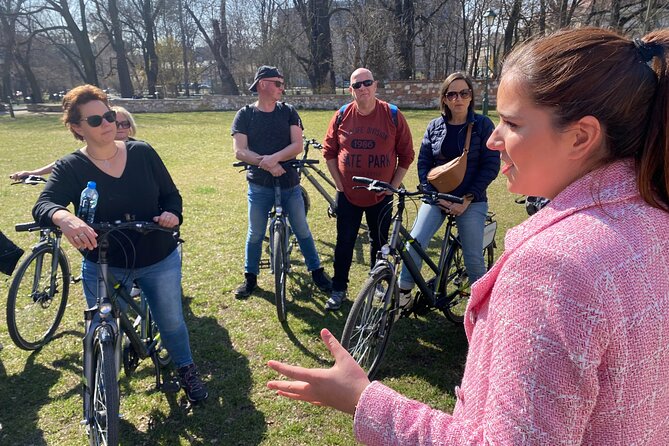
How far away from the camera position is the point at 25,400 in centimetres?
342

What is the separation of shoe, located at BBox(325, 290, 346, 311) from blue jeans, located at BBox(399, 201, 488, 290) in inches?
34.5

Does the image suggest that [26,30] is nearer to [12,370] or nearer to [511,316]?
[12,370]

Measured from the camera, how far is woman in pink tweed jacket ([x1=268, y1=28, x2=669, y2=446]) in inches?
29.9

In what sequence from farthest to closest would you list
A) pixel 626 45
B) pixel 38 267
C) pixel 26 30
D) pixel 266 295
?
pixel 26 30 < pixel 266 295 < pixel 38 267 < pixel 626 45

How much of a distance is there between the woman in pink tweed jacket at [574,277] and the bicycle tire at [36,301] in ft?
12.9

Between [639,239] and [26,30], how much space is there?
162 feet

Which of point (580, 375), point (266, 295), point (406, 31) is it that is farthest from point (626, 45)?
point (406, 31)

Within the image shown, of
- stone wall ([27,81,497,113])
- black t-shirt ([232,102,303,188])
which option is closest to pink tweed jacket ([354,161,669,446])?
black t-shirt ([232,102,303,188])

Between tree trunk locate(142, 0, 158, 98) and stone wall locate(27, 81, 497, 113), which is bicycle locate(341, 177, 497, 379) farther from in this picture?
tree trunk locate(142, 0, 158, 98)

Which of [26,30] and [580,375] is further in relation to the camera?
[26,30]

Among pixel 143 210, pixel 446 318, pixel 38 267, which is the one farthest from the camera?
pixel 446 318

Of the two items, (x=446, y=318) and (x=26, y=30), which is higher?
(x=26, y=30)

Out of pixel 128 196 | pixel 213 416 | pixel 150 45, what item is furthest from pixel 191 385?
pixel 150 45

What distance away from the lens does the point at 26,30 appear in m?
38.9
